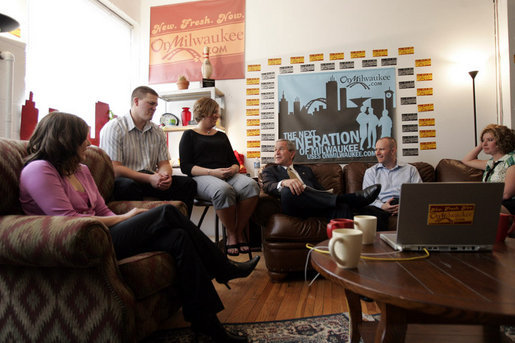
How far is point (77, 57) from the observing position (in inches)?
115

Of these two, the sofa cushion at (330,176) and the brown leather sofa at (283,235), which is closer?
the brown leather sofa at (283,235)

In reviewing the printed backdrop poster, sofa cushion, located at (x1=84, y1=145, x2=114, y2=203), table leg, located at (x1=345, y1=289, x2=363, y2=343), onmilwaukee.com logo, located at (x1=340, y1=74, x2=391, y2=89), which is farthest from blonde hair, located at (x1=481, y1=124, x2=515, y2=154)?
sofa cushion, located at (x1=84, y1=145, x2=114, y2=203)

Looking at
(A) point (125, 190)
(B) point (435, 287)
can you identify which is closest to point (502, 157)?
(B) point (435, 287)

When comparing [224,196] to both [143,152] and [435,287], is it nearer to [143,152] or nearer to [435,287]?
[143,152]

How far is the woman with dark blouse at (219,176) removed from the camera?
223cm

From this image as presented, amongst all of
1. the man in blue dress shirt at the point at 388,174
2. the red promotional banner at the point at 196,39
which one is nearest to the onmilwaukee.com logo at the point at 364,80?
the man in blue dress shirt at the point at 388,174

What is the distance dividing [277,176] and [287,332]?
4.25ft

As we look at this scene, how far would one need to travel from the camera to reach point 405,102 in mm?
3180

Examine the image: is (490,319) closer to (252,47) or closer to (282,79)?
(282,79)

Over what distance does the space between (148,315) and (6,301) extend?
46 centimetres

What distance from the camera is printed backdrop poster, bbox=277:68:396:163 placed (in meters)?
3.21

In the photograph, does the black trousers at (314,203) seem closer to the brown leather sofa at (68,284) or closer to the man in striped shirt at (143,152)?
the man in striped shirt at (143,152)

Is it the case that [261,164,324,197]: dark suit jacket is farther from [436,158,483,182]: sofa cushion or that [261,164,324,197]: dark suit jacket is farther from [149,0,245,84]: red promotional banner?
[149,0,245,84]: red promotional banner

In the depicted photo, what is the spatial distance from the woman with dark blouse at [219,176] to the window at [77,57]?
124 cm
